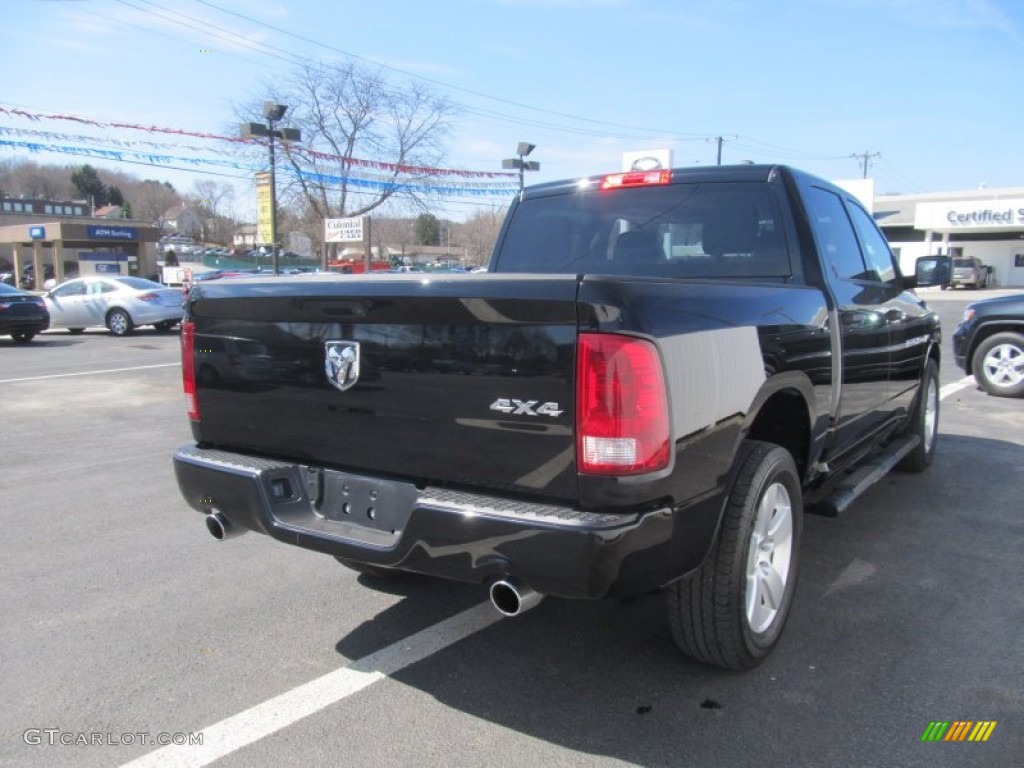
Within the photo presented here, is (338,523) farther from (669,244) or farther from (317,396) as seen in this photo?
(669,244)

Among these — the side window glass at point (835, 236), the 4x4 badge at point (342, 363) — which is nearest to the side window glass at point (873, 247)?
the side window glass at point (835, 236)

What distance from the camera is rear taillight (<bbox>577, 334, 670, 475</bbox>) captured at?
2.25 m

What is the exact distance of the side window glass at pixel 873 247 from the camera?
185 inches

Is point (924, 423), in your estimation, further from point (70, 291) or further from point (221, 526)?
point (70, 291)

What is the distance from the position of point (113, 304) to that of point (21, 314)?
237cm

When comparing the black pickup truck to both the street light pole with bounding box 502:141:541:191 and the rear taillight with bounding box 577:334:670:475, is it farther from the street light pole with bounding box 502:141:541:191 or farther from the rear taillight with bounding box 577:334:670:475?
the street light pole with bounding box 502:141:541:191

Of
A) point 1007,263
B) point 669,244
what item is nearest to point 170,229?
point 1007,263

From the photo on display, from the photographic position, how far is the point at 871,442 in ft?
15.4

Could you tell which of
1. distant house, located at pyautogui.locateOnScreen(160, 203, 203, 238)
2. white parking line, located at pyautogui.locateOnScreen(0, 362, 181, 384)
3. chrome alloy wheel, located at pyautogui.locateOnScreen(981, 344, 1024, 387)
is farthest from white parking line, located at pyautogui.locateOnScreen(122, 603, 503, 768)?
distant house, located at pyautogui.locateOnScreen(160, 203, 203, 238)

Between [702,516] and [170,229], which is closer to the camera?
[702,516]

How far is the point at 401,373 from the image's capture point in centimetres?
261

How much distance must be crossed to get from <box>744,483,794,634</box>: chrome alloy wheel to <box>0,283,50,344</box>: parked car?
1762 cm

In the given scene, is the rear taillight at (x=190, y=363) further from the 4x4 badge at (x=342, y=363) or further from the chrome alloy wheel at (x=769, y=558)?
the chrome alloy wheel at (x=769, y=558)

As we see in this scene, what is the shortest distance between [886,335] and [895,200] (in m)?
61.7
